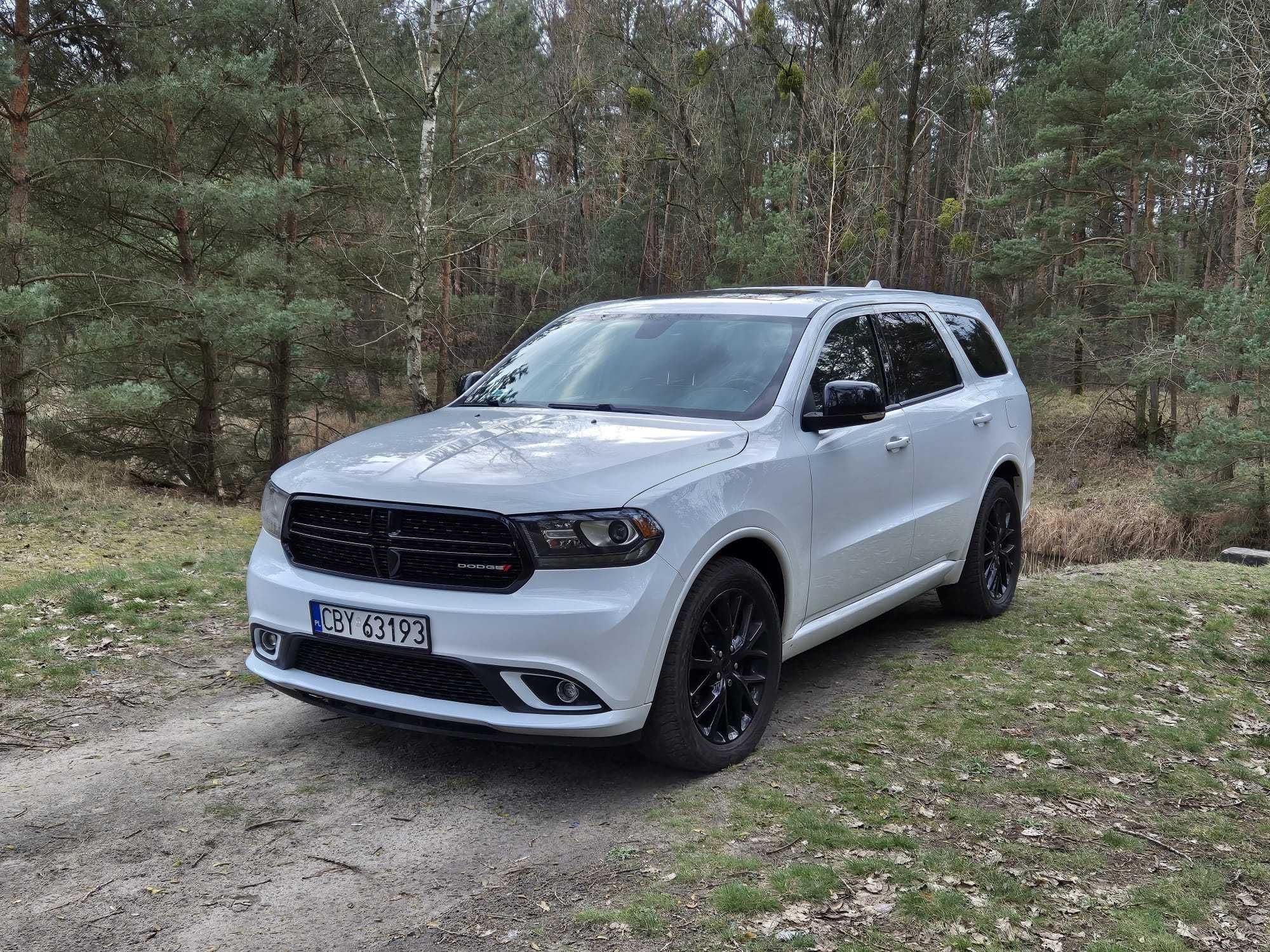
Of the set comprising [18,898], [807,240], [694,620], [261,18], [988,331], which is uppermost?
[261,18]

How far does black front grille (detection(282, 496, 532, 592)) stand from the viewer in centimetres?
369

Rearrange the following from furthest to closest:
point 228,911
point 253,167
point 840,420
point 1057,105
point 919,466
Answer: point 1057,105 < point 253,167 < point 919,466 < point 840,420 < point 228,911

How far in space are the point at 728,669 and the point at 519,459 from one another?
3.89 ft

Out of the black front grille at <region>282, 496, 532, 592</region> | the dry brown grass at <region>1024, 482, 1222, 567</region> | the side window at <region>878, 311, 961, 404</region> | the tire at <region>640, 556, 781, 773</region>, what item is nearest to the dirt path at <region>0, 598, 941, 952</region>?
the tire at <region>640, 556, 781, 773</region>

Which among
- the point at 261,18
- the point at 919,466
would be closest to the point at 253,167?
the point at 261,18

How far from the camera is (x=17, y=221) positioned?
44.8ft

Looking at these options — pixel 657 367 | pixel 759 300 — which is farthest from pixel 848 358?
pixel 657 367

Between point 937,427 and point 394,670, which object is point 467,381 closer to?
point 394,670

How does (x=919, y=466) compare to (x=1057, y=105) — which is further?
(x=1057, y=105)

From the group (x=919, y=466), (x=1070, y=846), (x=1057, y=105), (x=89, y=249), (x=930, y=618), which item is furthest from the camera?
(x=1057, y=105)

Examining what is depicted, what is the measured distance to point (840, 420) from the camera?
4742mm

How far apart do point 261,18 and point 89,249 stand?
15.2ft

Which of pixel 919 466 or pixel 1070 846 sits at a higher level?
pixel 919 466

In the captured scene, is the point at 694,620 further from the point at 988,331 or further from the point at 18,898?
the point at 988,331
